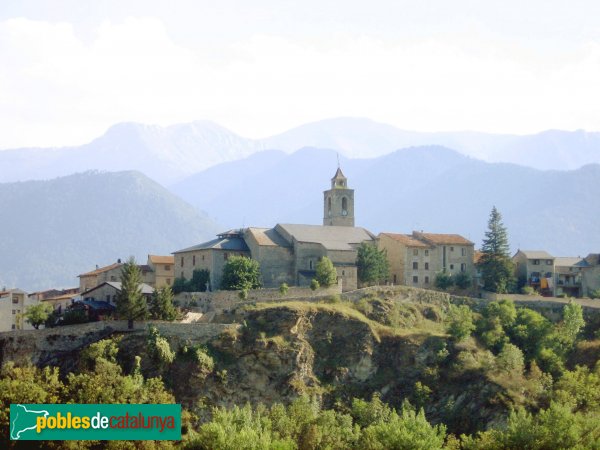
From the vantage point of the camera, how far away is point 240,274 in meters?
109

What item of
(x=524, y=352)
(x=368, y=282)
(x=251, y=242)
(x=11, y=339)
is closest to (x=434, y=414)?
(x=524, y=352)

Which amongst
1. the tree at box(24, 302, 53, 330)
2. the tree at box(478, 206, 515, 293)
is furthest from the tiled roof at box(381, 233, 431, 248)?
the tree at box(24, 302, 53, 330)

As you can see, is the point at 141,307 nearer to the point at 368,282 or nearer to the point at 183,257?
the point at 183,257

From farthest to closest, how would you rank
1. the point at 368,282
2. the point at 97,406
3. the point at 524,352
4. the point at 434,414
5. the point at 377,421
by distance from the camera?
the point at 368,282, the point at 524,352, the point at 434,414, the point at 377,421, the point at 97,406

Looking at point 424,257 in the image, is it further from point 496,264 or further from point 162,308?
point 162,308

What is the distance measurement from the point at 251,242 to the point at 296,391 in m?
25.6

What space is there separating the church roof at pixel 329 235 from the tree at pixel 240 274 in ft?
27.5

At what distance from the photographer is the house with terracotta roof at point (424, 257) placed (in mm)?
119625

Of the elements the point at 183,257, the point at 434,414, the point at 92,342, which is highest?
the point at 183,257

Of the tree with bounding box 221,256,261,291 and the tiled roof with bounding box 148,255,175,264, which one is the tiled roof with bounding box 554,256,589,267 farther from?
the tiled roof with bounding box 148,255,175,264

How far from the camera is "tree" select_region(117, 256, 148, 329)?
99188 mm

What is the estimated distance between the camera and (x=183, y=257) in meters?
118

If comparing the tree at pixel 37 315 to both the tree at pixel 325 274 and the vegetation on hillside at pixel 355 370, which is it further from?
the tree at pixel 325 274

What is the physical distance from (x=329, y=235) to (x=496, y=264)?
765 inches
